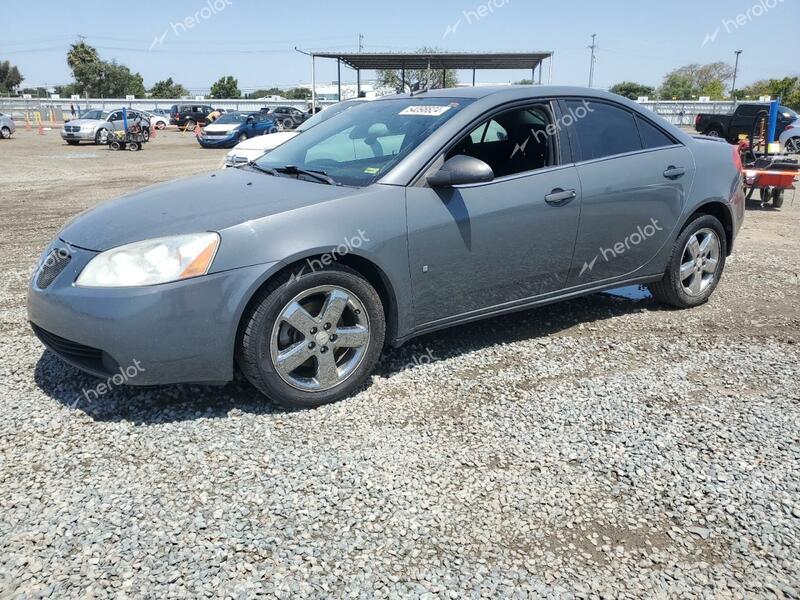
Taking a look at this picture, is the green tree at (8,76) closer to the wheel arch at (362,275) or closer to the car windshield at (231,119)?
the car windshield at (231,119)

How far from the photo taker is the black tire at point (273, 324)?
3.14 meters

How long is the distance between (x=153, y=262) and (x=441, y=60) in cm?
2090

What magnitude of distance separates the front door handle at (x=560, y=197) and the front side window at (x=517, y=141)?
204 mm

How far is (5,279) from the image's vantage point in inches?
231

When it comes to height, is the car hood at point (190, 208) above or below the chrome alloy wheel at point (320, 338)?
above

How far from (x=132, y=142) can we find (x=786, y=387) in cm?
2597

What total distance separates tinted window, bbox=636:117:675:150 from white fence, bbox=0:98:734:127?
37.8 m

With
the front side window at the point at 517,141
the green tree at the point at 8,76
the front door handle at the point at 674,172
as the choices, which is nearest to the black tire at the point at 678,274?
the front door handle at the point at 674,172

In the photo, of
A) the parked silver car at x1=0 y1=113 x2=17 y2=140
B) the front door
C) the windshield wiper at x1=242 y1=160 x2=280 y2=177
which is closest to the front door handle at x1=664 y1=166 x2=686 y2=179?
the front door

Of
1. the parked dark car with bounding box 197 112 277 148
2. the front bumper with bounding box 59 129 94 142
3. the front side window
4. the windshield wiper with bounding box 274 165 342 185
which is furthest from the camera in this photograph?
the front bumper with bounding box 59 129 94 142

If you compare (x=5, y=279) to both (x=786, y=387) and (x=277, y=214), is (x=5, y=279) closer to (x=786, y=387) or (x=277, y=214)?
(x=277, y=214)

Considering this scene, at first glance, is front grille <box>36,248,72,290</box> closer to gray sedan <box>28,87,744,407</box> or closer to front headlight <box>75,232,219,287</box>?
gray sedan <box>28,87,744,407</box>

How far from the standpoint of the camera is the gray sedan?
303cm

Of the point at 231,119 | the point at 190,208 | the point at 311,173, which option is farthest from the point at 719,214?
the point at 231,119
